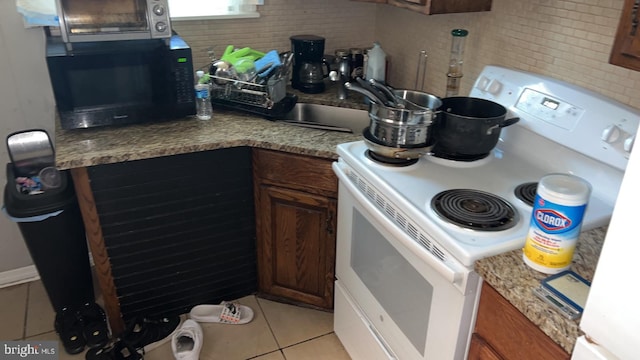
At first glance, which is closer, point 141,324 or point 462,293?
point 462,293

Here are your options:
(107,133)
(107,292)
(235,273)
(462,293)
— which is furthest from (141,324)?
(462,293)

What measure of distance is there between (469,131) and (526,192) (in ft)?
0.80

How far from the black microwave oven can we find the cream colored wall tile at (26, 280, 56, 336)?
0.88m

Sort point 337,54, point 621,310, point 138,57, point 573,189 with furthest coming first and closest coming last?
point 337,54, point 138,57, point 573,189, point 621,310

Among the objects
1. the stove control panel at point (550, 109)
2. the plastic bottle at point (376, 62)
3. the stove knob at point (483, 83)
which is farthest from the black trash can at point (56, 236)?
the stove control panel at point (550, 109)

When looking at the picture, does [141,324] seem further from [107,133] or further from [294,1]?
[294,1]

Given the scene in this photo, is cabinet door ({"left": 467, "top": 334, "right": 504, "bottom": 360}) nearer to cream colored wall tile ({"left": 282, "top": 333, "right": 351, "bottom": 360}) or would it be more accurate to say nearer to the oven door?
the oven door

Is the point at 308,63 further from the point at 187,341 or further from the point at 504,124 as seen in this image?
the point at 187,341

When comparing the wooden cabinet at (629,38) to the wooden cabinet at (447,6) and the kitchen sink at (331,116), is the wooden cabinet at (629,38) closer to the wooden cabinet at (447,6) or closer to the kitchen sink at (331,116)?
the wooden cabinet at (447,6)

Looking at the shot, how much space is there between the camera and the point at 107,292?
188 centimetres

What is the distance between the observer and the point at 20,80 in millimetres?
1966

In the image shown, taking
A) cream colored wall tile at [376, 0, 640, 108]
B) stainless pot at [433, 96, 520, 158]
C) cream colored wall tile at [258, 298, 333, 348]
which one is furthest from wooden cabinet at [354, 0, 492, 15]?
cream colored wall tile at [258, 298, 333, 348]

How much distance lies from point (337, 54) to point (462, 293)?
1.46 meters

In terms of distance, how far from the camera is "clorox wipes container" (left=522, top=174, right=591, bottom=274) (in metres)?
0.95
